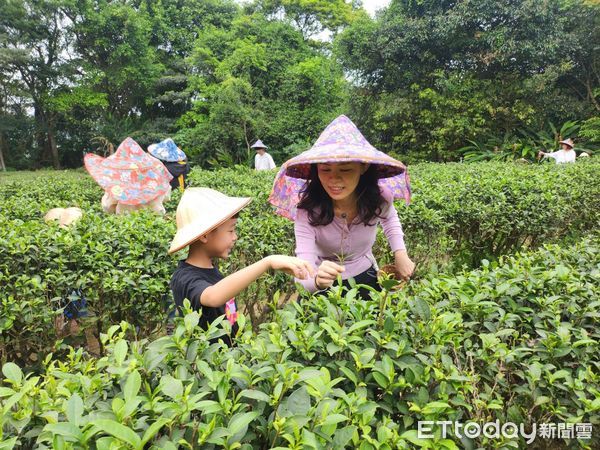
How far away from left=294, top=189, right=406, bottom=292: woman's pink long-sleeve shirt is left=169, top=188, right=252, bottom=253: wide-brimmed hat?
0.33 metres

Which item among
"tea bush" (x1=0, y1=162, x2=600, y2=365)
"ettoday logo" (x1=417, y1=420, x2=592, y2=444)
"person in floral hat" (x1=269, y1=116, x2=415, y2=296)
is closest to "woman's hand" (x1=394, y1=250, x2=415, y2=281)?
"person in floral hat" (x1=269, y1=116, x2=415, y2=296)

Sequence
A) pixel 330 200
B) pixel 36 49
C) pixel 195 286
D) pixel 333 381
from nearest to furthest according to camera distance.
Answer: pixel 333 381, pixel 195 286, pixel 330 200, pixel 36 49

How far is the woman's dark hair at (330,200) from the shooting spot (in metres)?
2.05

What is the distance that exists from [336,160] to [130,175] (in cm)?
362

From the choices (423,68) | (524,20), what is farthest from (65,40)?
(524,20)

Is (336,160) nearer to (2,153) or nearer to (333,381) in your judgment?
(333,381)

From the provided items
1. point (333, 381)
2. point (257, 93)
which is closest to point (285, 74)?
point (257, 93)

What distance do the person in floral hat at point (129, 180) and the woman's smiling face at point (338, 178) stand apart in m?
3.07

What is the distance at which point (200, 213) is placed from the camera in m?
1.95

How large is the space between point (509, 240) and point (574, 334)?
3434 millimetres

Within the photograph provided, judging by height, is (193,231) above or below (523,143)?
above

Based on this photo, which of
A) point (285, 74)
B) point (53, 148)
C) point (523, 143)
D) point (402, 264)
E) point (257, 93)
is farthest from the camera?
point (53, 148)

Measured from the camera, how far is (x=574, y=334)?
141cm

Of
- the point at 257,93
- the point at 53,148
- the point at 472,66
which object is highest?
the point at 257,93
